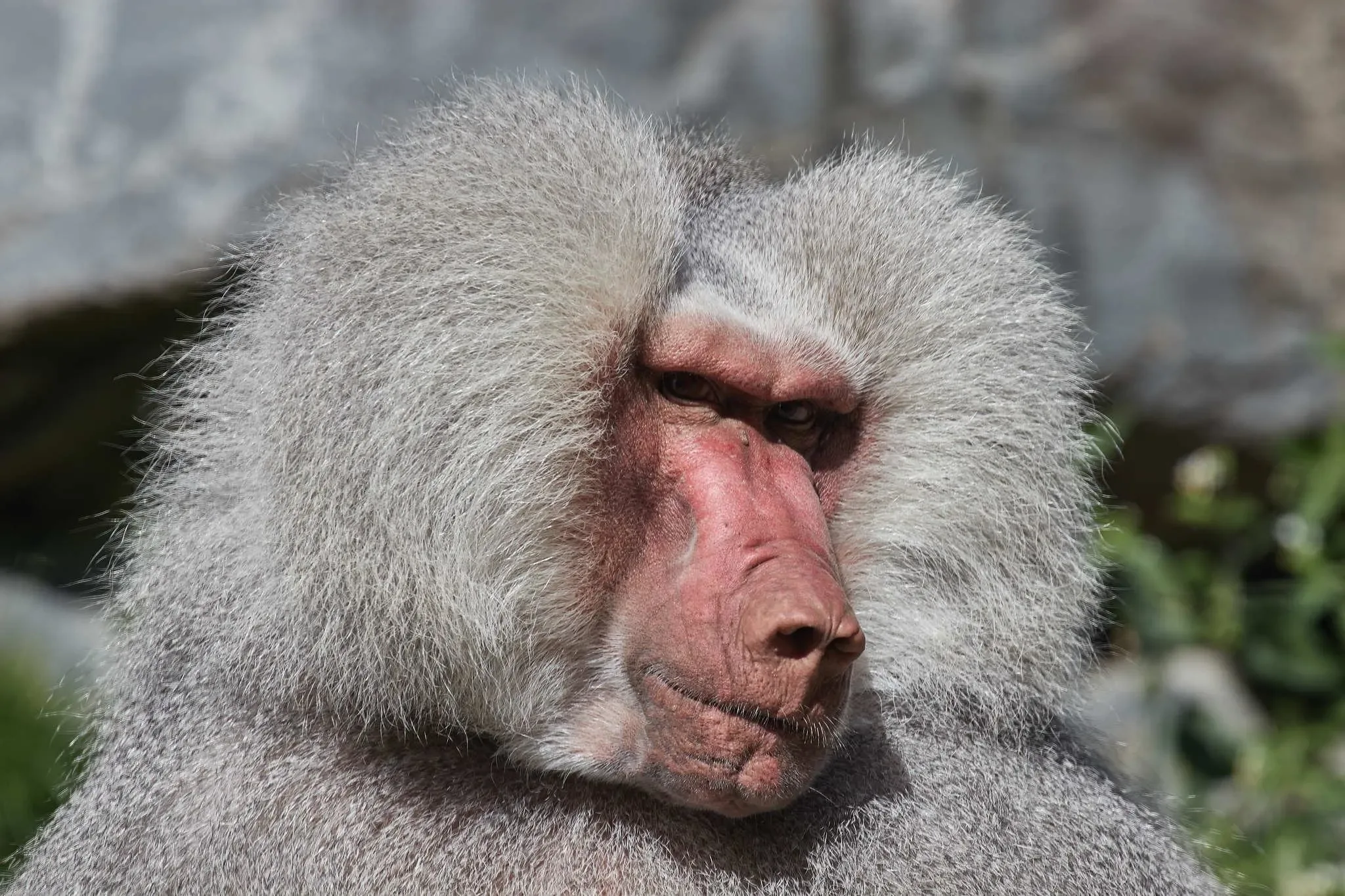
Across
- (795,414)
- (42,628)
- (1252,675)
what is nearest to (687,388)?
(795,414)

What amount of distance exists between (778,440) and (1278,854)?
2.35m

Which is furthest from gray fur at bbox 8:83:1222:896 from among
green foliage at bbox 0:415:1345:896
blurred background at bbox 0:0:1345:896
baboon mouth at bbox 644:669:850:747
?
blurred background at bbox 0:0:1345:896

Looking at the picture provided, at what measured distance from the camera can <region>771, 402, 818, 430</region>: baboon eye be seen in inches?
77.8

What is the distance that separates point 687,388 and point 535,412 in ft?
0.81

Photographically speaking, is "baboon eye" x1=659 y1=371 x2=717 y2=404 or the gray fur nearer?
the gray fur

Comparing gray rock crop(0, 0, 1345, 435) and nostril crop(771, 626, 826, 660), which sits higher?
nostril crop(771, 626, 826, 660)

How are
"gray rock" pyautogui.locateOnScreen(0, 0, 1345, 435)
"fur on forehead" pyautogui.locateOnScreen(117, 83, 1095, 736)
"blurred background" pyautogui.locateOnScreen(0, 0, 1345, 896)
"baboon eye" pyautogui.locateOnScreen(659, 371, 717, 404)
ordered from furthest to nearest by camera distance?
"gray rock" pyautogui.locateOnScreen(0, 0, 1345, 435), "blurred background" pyautogui.locateOnScreen(0, 0, 1345, 896), "baboon eye" pyautogui.locateOnScreen(659, 371, 717, 404), "fur on forehead" pyautogui.locateOnScreen(117, 83, 1095, 736)

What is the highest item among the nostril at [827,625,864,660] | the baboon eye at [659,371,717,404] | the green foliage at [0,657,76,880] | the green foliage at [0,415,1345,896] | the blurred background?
the baboon eye at [659,371,717,404]

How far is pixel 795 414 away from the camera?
200cm

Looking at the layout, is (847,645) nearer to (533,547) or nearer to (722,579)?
(722,579)

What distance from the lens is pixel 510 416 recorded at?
1749 mm

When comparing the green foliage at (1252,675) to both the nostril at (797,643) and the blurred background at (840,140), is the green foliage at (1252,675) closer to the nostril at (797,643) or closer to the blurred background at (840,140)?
the blurred background at (840,140)

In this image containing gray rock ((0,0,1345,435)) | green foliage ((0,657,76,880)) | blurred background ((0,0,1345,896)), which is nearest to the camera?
green foliage ((0,657,76,880))

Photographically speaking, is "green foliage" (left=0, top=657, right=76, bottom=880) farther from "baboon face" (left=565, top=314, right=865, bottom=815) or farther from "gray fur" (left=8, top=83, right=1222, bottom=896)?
"baboon face" (left=565, top=314, right=865, bottom=815)
